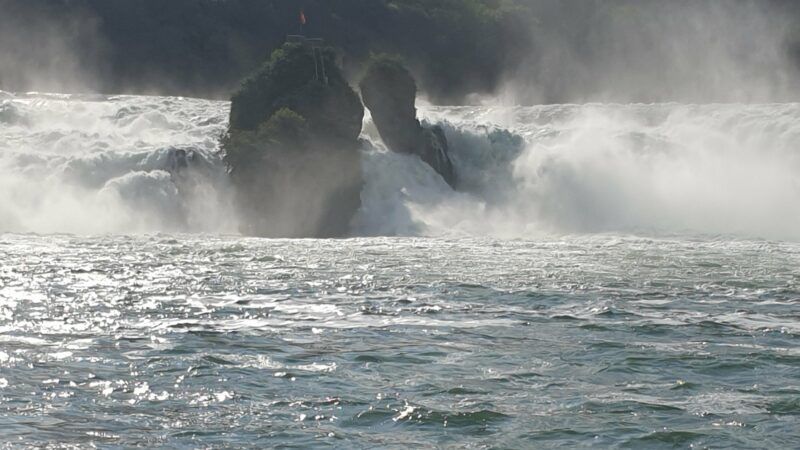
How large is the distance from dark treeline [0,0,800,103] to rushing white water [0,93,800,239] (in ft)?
112

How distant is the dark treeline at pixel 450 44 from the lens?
3184 inches

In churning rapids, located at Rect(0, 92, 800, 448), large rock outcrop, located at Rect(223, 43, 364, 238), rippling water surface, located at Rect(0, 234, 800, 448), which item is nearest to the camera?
rippling water surface, located at Rect(0, 234, 800, 448)

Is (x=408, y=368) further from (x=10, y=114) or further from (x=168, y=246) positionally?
(x=10, y=114)

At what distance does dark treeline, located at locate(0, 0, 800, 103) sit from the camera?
8088cm

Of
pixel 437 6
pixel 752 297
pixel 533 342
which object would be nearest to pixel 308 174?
pixel 752 297

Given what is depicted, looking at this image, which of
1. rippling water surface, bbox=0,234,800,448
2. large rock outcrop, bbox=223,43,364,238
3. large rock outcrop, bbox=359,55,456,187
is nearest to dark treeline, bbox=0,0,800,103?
large rock outcrop, bbox=359,55,456,187

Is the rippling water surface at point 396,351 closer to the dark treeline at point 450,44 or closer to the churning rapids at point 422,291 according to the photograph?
the churning rapids at point 422,291

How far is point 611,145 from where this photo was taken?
43.3m

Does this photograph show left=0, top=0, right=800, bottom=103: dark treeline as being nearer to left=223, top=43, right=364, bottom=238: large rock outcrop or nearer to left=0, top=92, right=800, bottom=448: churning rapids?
left=0, top=92, right=800, bottom=448: churning rapids

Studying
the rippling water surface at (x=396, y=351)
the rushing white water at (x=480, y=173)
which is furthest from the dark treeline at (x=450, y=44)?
the rippling water surface at (x=396, y=351)

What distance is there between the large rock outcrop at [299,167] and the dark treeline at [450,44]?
40.1 metres

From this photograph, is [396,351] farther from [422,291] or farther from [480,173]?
[480,173]

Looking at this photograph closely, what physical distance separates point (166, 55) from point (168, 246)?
54.4 meters

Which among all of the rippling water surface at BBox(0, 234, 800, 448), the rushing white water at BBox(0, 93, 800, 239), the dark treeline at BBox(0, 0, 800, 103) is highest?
the dark treeline at BBox(0, 0, 800, 103)
